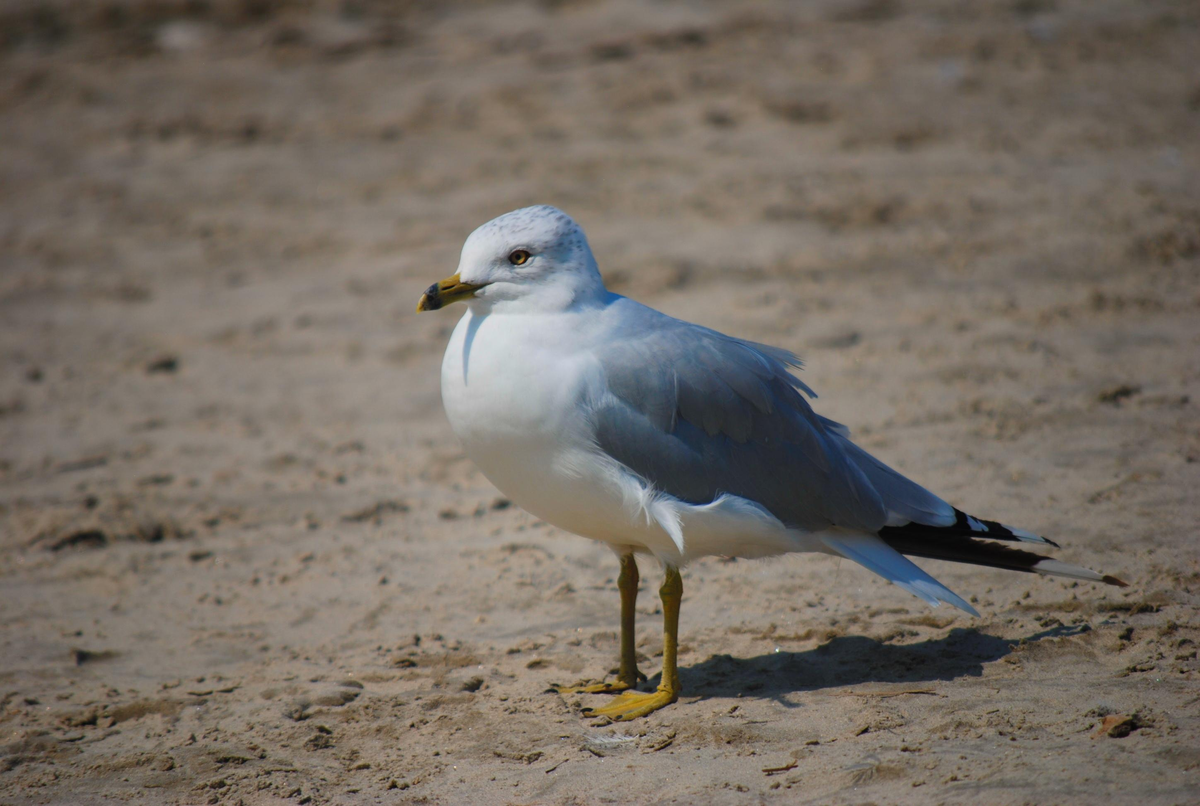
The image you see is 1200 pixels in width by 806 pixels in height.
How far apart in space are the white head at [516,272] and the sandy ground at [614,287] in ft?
3.71

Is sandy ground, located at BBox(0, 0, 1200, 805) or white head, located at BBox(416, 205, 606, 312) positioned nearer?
sandy ground, located at BBox(0, 0, 1200, 805)

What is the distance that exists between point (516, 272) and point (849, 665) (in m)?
1.47

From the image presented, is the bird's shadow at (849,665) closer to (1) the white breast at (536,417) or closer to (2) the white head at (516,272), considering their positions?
(1) the white breast at (536,417)

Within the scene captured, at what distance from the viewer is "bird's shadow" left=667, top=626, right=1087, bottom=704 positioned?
3.07 metres

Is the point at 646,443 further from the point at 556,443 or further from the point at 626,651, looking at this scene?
the point at 626,651

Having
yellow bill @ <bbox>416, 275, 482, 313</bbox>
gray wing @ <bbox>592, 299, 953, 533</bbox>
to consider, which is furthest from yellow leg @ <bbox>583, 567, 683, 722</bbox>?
yellow bill @ <bbox>416, 275, 482, 313</bbox>

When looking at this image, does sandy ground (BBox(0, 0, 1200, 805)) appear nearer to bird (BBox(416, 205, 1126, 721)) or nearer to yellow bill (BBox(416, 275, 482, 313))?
bird (BBox(416, 205, 1126, 721))

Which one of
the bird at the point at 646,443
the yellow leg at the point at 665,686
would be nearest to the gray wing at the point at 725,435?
the bird at the point at 646,443

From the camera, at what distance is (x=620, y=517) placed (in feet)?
9.68

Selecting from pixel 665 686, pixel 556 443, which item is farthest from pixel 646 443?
pixel 665 686

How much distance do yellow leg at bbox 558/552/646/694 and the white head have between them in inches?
32.1

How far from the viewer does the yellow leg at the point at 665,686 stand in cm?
302

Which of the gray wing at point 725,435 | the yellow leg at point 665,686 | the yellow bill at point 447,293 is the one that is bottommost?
the yellow leg at point 665,686

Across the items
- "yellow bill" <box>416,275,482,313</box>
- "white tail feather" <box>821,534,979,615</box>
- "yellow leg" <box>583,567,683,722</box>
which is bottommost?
"yellow leg" <box>583,567,683,722</box>
